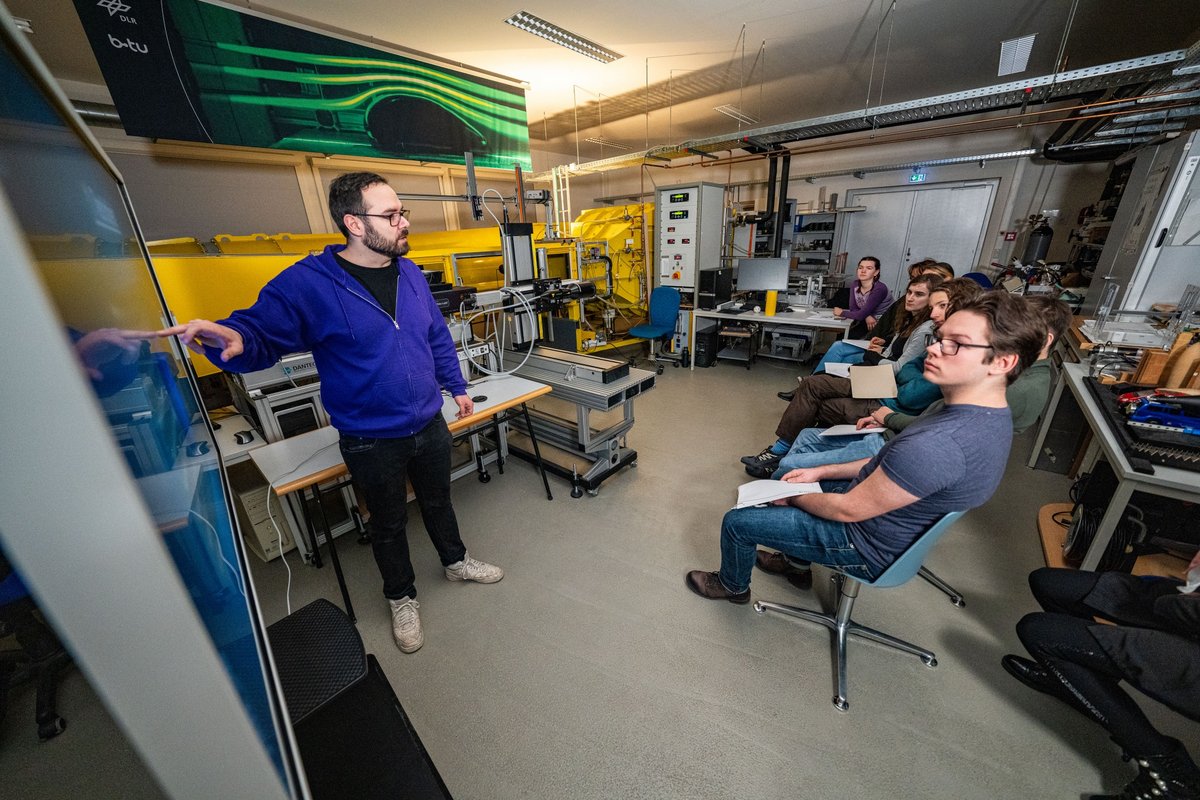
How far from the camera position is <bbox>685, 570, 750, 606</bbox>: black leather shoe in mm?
1855

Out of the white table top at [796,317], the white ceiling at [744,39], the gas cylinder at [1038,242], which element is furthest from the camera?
the gas cylinder at [1038,242]

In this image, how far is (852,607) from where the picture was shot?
1666 millimetres

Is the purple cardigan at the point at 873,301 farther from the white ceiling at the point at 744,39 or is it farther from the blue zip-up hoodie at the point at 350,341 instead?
the blue zip-up hoodie at the point at 350,341

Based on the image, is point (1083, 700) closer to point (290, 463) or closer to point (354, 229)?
point (354, 229)

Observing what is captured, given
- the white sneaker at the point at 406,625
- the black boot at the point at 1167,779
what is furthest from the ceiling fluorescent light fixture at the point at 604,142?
the black boot at the point at 1167,779

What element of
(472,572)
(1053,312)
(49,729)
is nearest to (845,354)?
(1053,312)

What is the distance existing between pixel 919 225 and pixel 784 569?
6.90m

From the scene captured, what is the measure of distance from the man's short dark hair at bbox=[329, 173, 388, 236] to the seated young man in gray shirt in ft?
5.91

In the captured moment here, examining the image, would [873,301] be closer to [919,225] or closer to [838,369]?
[838,369]

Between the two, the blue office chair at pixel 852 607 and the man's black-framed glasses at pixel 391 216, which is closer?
the blue office chair at pixel 852 607

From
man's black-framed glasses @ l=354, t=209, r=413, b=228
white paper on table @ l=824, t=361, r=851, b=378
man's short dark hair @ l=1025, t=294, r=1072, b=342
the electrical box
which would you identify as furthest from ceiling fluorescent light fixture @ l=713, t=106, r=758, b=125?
man's black-framed glasses @ l=354, t=209, r=413, b=228

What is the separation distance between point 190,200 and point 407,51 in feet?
8.40

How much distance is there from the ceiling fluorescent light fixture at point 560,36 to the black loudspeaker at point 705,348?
9.32ft

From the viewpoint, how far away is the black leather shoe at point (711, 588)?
186 cm
